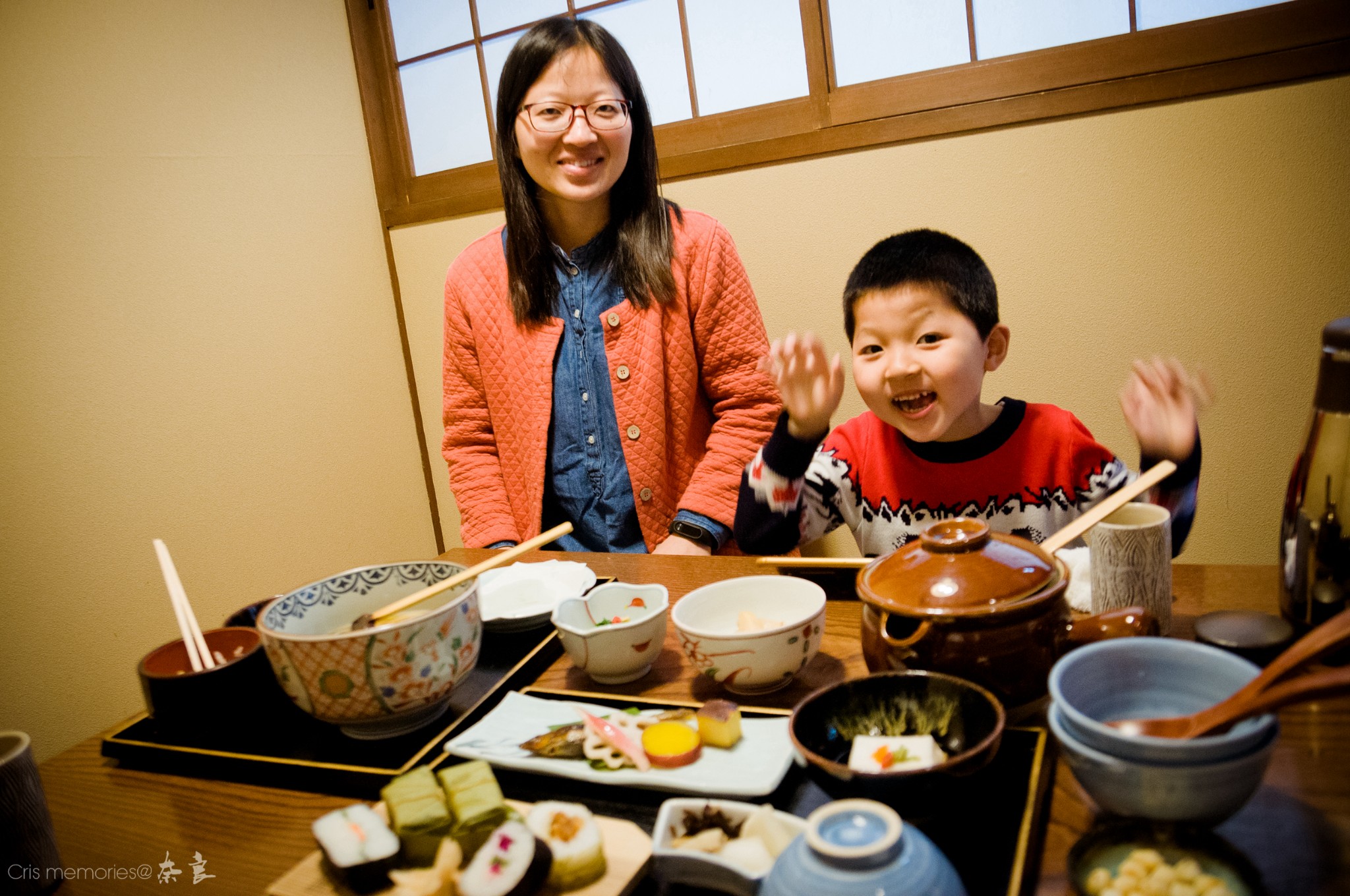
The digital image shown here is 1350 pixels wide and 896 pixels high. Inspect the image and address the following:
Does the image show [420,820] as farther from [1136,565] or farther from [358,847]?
[1136,565]

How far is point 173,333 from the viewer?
259 cm

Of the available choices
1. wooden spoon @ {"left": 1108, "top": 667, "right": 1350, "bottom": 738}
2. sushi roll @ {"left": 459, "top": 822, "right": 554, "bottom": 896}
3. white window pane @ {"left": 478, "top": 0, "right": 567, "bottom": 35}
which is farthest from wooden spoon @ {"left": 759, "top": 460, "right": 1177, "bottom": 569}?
white window pane @ {"left": 478, "top": 0, "right": 567, "bottom": 35}

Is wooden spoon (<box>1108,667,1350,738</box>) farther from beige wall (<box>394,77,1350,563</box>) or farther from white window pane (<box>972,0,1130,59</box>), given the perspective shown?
white window pane (<box>972,0,1130,59</box>)

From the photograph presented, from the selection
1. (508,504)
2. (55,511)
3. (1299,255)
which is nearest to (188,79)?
(55,511)

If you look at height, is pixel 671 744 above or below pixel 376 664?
below

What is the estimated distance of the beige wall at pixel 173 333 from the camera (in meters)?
2.23

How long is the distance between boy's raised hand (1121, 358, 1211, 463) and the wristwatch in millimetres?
1009

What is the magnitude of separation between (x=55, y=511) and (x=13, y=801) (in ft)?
6.06

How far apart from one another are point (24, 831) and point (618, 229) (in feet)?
5.55

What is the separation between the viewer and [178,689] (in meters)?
0.96

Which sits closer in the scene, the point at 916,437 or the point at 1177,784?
the point at 1177,784

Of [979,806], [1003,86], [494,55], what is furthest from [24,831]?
[494,55]

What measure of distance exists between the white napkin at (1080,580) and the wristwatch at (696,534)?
3.06ft

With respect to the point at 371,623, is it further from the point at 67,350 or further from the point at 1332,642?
Result: the point at 67,350
